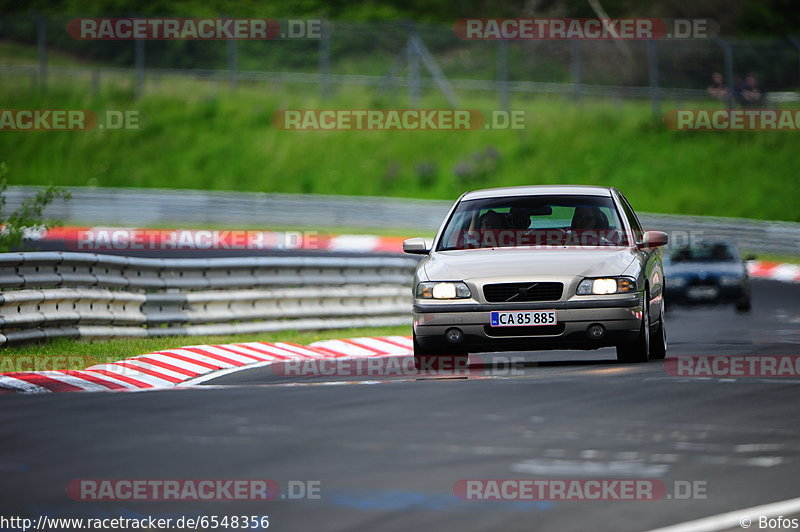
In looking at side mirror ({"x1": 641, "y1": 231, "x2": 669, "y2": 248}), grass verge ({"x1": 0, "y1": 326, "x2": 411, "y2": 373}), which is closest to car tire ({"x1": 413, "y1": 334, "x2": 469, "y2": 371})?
side mirror ({"x1": 641, "y1": 231, "x2": 669, "y2": 248})

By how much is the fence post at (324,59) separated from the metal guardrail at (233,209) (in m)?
4.07

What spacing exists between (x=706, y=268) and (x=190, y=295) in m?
10.4

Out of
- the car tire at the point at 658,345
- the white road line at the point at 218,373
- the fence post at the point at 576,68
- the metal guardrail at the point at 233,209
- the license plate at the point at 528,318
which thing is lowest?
the white road line at the point at 218,373

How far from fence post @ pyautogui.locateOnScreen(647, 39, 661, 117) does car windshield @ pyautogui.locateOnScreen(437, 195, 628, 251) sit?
29.7 m

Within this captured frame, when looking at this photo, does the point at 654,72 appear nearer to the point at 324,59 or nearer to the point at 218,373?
the point at 324,59

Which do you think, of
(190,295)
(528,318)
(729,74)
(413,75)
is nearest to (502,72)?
(413,75)

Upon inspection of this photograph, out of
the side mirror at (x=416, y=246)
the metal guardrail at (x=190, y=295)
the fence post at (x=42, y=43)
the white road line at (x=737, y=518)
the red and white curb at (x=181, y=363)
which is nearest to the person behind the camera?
the white road line at (x=737, y=518)

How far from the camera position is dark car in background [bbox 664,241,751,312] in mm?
24094

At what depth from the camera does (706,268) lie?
24.7m

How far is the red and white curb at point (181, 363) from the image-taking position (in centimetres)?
1214

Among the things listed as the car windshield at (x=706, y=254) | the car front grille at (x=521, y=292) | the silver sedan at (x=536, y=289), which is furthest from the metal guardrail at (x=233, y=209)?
the car front grille at (x=521, y=292)

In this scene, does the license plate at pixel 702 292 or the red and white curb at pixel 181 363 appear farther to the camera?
the license plate at pixel 702 292

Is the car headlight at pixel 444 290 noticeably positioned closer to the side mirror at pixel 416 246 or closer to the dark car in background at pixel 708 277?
the side mirror at pixel 416 246

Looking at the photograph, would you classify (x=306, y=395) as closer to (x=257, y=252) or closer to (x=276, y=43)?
(x=257, y=252)
